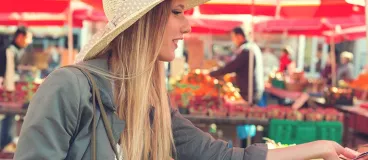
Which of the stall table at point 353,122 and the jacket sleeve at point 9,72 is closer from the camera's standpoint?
the jacket sleeve at point 9,72

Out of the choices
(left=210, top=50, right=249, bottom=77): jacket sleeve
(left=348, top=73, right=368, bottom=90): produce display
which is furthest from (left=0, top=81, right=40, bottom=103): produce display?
(left=348, top=73, right=368, bottom=90): produce display

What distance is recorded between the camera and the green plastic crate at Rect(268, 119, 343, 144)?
5.80 m

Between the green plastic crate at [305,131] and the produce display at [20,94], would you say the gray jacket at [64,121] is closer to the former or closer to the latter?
the green plastic crate at [305,131]

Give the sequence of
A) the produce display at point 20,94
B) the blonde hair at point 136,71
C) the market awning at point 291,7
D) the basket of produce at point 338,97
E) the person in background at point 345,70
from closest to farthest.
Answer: the blonde hair at point 136,71, the produce display at point 20,94, the market awning at point 291,7, the basket of produce at point 338,97, the person in background at point 345,70

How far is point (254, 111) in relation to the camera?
6.30 metres

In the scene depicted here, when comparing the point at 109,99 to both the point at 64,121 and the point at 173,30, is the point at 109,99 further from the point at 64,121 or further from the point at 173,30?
the point at 173,30

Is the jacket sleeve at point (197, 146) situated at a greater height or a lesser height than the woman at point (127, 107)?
lesser

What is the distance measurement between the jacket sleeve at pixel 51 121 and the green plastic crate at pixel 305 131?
172 inches

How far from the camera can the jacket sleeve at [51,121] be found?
1580 mm

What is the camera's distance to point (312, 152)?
6.36 ft

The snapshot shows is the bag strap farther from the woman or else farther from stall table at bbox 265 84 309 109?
stall table at bbox 265 84 309 109

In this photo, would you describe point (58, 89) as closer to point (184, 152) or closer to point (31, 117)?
point (31, 117)

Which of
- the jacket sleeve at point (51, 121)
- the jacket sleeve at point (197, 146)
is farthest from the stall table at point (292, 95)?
the jacket sleeve at point (51, 121)

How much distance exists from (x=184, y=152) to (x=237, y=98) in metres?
5.60
